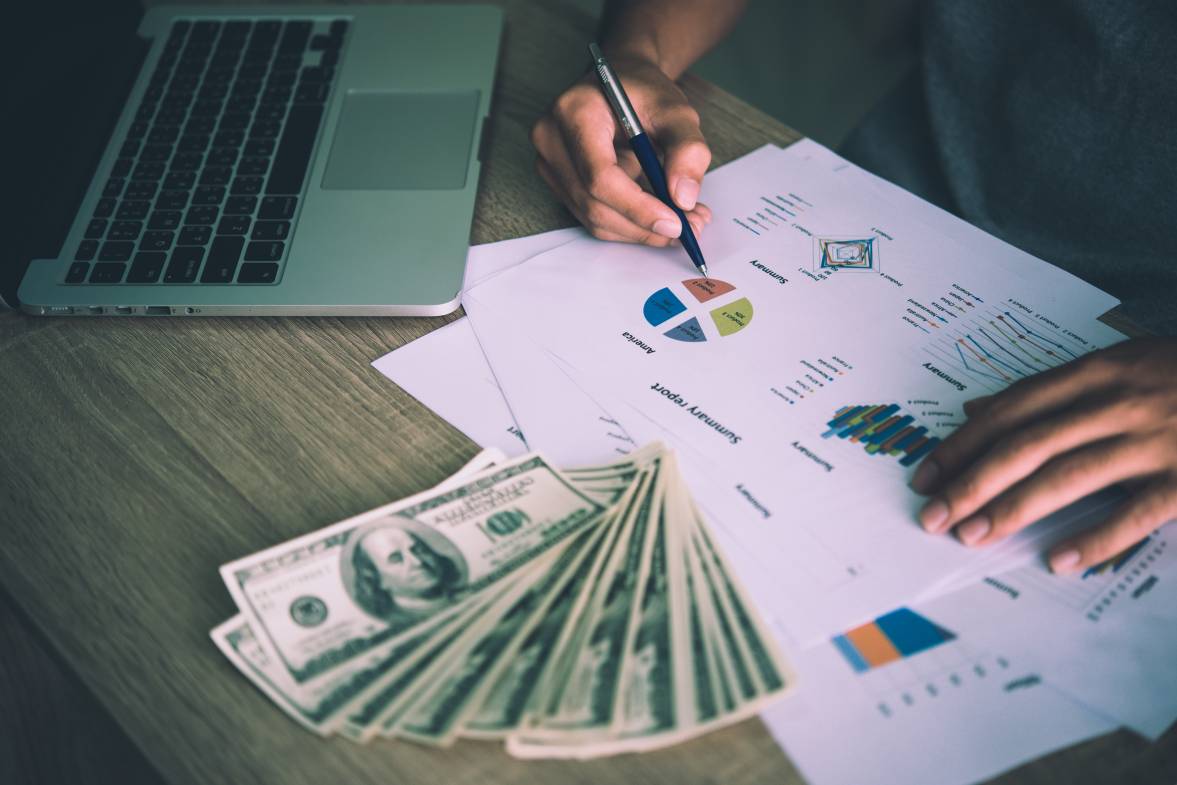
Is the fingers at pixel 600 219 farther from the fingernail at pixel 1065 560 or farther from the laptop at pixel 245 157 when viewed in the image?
the fingernail at pixel 1065 560

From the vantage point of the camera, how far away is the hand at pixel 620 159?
2.82 ft

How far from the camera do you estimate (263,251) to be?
33.2 inches

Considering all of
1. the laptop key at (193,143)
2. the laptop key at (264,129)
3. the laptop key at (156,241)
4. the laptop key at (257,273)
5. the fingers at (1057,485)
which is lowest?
the fingers at (1057,485)

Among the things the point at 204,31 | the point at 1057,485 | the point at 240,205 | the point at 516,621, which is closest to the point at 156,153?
the point at 240,205

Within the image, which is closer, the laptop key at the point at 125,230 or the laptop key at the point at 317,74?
the laptop key at the point at 125,230

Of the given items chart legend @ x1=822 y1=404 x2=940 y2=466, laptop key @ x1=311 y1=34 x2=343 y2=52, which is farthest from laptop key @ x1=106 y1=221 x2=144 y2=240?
chart legend @ x1=822 y1=404 x2=940 y2=466

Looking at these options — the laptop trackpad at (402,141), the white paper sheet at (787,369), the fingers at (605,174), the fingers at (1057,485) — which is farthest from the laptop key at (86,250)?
the fingers at (1057,485)

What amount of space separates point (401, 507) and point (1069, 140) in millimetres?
881

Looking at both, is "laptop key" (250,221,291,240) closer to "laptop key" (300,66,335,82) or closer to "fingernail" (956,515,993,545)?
"laptop key" (300,66,335,82)

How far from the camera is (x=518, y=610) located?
0.60 meters

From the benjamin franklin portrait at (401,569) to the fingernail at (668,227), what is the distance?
0.37 m

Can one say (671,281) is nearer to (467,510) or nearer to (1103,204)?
(467,510)

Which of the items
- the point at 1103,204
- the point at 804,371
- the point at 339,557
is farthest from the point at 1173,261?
the point at 339,557

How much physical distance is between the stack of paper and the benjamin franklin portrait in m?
0.12
